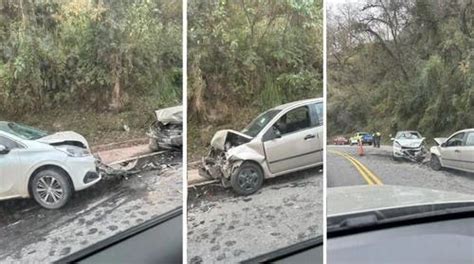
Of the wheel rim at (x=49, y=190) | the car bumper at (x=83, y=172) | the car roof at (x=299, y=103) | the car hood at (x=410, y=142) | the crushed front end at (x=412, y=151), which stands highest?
the car roof at (x=299, y=103)

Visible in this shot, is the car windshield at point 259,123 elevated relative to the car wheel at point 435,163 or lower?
elevated

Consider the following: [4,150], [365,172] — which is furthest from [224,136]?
[4,150]

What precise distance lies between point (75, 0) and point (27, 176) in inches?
48.1

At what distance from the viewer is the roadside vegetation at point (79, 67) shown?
404 cm

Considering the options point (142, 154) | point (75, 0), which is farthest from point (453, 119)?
A: point (75, 0)

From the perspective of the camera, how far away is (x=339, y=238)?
12.9ft

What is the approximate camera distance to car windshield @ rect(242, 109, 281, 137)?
399 cm

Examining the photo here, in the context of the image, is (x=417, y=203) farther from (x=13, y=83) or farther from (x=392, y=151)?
(x=13, y=83)

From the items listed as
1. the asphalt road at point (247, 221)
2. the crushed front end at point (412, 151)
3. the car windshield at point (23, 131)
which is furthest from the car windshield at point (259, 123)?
the car windshield at point (23, 131)

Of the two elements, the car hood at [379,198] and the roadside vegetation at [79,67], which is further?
the roadside vegetation at [79,67]

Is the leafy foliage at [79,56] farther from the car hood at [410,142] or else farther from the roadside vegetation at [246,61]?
the car hood at [410,142]

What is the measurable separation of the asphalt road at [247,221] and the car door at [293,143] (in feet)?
0.28

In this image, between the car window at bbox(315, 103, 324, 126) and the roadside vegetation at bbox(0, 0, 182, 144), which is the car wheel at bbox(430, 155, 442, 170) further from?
the roadside vegetation at bbox(0, 0, 182, 144)

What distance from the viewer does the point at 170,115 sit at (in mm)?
4004
